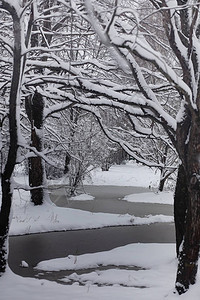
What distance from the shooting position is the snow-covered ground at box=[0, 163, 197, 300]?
5986mm

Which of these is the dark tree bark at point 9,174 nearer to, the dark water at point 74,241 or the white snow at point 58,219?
the dark water at point 74,241

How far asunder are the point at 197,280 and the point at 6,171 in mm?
3431

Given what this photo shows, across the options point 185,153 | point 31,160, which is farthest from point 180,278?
point 31,160

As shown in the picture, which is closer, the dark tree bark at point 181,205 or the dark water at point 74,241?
A: the dark tree bark at point 181,205

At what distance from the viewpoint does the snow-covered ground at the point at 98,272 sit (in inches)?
236

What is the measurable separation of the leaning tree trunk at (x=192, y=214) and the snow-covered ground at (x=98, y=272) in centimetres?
24

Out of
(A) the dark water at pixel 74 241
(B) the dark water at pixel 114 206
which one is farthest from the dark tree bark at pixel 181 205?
(B) the dark water at pixel 114 206

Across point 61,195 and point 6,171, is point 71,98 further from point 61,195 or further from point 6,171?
point 61,195

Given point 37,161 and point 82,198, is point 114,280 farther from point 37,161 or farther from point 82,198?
point 82,198

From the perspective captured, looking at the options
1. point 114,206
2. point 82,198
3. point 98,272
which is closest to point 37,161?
point 114,206

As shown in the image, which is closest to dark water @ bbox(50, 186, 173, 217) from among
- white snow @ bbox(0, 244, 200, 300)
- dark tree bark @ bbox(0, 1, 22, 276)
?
white snow @ bbox(0, 244, 200, 300)

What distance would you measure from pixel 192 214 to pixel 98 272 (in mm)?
3137

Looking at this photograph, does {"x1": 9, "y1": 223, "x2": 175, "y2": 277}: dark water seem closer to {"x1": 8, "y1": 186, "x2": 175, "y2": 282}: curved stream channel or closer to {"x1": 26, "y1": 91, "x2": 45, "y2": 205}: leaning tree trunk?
{"x1": 8, "y1": 186, "x2": 175, "y2": 282}: curved stream channel

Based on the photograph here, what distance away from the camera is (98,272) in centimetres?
780
